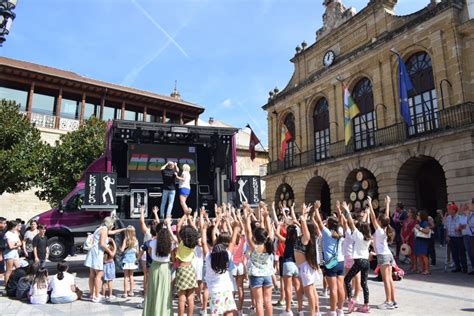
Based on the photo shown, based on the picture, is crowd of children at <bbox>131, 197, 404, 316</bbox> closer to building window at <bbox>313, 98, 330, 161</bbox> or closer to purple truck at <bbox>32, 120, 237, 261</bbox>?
purple truck at <bbox>32, 120, 237, 261</bbox>

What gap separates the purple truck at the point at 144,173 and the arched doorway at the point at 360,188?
9.86 metres

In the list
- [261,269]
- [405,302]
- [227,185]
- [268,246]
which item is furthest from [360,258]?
[227,185]

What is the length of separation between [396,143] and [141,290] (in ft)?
45.1

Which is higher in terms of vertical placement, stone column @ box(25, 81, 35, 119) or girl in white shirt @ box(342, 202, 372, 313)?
stone column @ box(25, 81, 35, 119)

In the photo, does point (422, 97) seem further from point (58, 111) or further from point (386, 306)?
point (58, 111)

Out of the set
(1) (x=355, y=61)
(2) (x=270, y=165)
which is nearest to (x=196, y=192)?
(1) (x=355, y=61)

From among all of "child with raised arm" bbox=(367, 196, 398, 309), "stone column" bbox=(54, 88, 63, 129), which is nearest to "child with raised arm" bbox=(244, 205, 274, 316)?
"child with raised arm" bbox=(367, 196, 398, 309)

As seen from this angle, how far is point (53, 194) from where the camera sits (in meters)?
19.7

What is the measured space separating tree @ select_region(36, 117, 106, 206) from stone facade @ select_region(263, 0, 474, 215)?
12376 mm

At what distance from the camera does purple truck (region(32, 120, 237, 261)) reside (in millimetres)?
10914

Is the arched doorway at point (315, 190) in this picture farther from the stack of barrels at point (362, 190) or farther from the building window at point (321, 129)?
the stack of barrels at point (362, 190)

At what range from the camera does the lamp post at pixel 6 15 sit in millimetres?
5484

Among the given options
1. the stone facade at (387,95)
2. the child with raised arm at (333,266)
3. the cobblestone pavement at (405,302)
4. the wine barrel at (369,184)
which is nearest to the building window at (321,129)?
the stone facade at (387,95)

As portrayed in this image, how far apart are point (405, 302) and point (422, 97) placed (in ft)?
45.0
